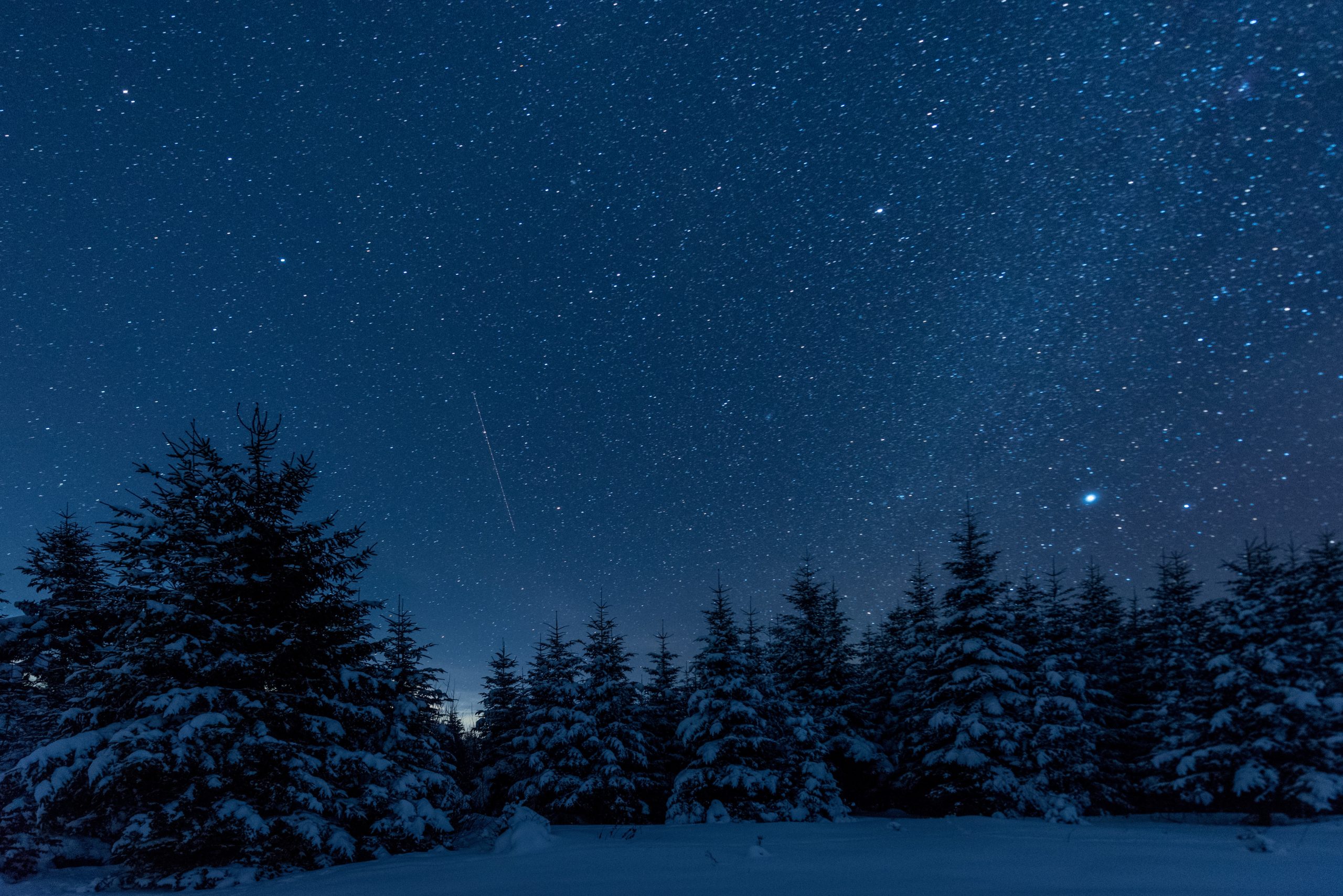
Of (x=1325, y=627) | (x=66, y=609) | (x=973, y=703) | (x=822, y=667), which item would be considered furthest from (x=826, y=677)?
(x=66, y=609)

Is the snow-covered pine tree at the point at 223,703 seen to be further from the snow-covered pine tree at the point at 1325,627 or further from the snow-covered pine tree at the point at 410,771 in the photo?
the snow-covered pine tree at the point at 1325,627

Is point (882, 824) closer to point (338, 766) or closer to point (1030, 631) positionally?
point (338, 766)

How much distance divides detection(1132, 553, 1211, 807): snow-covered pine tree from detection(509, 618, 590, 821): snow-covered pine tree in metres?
21.3

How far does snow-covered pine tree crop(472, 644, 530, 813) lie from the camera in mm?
26797

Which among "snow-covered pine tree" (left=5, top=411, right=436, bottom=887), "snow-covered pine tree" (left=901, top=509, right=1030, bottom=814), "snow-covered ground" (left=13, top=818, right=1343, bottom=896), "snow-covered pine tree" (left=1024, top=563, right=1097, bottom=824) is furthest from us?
"snow-covered pine tree" (left=1024, top=563, right=1097, bottom=824)

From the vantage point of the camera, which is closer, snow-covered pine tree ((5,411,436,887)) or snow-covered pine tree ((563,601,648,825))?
snow-covered pine tree ((5,411,436,887))

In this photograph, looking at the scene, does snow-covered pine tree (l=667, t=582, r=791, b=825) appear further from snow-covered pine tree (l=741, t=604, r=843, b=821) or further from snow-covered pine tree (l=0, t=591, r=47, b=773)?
snow-covered pine tree (l=0, t=591, r=47, b=773)

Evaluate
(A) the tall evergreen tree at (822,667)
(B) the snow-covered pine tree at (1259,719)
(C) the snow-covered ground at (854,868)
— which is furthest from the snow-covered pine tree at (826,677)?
(C) the snow-covered ground at (854,868)

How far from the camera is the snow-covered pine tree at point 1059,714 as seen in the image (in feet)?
Result: 75.5

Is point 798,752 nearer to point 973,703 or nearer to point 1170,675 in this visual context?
point 973,703

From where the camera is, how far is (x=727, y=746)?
70.6 feet

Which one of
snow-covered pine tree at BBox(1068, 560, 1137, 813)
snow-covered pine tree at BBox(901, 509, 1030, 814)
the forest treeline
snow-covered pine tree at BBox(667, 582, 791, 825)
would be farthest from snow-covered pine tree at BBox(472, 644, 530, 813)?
snow-covered pine tree at BBox(1068, 560, 1137, 813)

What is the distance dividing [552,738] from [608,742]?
2160 millimetres

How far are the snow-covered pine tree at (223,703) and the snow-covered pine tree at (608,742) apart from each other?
1332 cm
